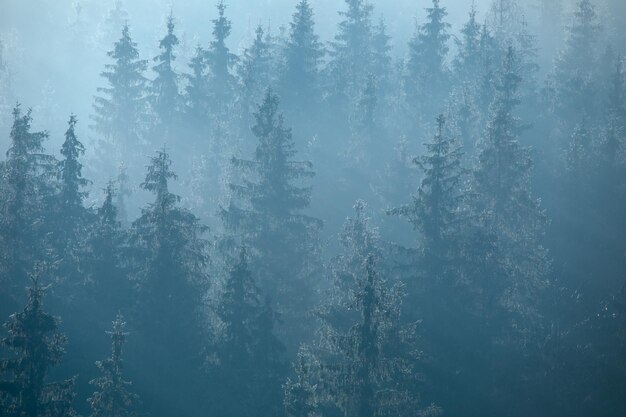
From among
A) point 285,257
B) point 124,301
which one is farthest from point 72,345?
point 285,257

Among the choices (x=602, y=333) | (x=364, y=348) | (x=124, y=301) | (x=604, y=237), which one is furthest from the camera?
(x=604, y=237)

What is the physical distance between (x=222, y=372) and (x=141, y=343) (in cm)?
454

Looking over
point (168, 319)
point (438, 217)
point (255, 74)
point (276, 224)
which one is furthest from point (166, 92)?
point (438, 217)

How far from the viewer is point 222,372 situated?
2631cm

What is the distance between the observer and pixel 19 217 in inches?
1153

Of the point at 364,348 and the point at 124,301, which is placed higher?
the point at 124,301

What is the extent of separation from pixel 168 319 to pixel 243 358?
13.6ft

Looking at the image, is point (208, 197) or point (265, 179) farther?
point (208, 197)

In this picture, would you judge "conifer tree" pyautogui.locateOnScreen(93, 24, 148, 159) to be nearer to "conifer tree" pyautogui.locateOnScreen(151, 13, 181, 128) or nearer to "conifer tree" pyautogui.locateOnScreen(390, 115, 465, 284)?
"conifer tree" pyautogui.locateOnScreen(151, 13, 181, 128)

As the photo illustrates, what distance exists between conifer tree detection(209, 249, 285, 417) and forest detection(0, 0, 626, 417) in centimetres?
9

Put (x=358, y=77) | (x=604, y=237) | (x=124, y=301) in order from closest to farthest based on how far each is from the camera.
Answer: (x=124, y=301)
(x=604, y=237)
(x=358, y=77)

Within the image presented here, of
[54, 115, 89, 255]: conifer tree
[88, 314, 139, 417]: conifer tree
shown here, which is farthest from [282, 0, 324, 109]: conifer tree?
[88, 314, 139, 417]: conifer tree

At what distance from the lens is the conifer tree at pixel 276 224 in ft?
103

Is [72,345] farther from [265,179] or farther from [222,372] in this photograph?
[265,179]
